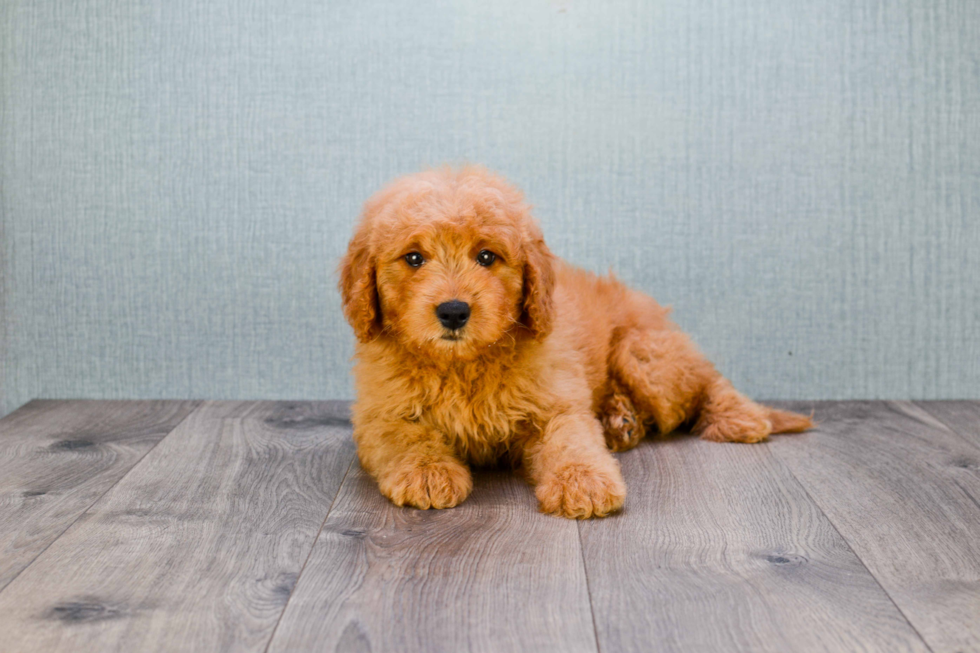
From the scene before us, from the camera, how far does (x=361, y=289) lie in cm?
262

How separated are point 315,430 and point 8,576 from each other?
4.74 feet

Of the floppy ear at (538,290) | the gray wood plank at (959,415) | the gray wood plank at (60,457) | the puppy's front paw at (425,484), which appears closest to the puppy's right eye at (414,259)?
the floppy ear at (538,290)

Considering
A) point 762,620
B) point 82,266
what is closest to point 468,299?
point 762,620

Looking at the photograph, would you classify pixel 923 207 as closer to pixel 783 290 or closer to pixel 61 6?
pixel 783 290

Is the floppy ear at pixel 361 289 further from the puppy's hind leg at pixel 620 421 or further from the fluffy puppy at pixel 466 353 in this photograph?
the puppy's hind leg at pixel 620 421

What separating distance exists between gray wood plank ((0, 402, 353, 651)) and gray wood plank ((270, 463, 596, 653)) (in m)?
0.08

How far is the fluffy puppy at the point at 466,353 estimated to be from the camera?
2480 millimetres

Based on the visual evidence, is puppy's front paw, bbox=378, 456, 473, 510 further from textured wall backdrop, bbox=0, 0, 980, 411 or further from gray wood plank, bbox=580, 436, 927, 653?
textured wall backdrop, bbox=0, 0, 980, 411

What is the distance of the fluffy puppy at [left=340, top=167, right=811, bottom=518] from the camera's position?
2.48 m

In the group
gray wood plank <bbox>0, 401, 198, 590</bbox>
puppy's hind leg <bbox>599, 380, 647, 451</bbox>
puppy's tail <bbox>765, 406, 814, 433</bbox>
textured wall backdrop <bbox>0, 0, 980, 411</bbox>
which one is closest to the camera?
gray wood plank <bbox>0, 401, 198, 590</bbox>

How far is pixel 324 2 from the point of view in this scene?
3.64m

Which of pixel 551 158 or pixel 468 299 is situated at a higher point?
pixel 551 158

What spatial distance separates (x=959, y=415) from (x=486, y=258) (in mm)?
2249

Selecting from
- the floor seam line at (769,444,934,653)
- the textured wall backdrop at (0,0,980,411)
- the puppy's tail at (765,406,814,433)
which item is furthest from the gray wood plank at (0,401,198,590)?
the puppy's tail at (765,406,814,433)
